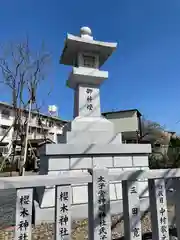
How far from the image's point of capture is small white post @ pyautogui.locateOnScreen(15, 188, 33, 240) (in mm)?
1661

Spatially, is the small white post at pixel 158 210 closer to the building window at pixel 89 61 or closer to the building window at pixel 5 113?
the building window at pixel 89 61

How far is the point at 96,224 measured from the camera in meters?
1.86

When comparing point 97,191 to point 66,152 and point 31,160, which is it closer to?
point 66,152

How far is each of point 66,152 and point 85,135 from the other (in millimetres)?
675

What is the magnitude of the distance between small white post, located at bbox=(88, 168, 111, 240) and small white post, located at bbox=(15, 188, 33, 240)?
0.63 meters

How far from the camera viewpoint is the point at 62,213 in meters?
1.82

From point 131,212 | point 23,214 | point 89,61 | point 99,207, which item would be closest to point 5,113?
point 89,61

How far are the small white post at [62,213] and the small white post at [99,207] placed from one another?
0.81 ft

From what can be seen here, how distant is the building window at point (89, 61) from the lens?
4.70 metres

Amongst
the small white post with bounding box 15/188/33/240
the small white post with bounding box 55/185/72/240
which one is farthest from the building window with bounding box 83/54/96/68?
the small white post with bounding box 15/188/33/240

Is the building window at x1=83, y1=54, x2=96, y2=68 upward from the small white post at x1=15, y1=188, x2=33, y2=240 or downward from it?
upward

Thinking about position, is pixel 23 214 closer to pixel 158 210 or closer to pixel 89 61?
pixel 158 210

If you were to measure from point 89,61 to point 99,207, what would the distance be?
3.79 m

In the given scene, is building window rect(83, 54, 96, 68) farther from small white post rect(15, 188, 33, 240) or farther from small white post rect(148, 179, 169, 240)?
small white post rect(15, 188, 33, 240)
